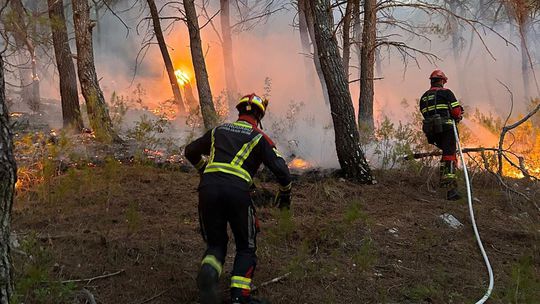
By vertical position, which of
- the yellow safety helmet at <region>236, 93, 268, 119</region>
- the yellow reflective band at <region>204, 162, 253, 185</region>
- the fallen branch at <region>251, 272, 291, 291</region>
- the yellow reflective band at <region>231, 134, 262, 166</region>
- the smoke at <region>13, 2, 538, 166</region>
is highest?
the smoke at <region>13, 2, 538, 166</region>

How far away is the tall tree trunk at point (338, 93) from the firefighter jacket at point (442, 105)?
4.20 feet

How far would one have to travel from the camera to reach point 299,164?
7.63 meters

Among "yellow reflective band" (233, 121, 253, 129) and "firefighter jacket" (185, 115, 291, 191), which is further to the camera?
"yellow reflective band" (233, 121, 253, 129)

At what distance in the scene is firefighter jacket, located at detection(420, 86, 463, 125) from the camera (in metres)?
6.61

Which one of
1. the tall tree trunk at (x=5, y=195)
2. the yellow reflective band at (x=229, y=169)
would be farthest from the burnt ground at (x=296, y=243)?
the yellow reflective band at (x=229, y=169)

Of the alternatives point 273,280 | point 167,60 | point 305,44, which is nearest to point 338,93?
A: point 273,280

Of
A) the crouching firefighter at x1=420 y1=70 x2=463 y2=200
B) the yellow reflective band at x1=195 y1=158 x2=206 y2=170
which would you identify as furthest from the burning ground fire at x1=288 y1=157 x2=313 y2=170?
the yellow reflective band at x1=195 y1=158 x2=206 y2=170

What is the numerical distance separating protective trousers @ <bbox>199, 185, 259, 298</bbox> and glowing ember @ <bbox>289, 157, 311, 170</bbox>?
4051 mm

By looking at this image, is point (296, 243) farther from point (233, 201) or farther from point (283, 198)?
point (233, 201)

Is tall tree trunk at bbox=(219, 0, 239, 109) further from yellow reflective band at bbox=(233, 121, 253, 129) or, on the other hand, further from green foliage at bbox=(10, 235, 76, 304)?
green foliage at bbox=(10, 235, 76, 304)

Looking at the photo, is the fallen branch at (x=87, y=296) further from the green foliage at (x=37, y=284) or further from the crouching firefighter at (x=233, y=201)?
the crouching firefighter at (x=233, y=201)

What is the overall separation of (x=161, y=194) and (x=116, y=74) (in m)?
22.1

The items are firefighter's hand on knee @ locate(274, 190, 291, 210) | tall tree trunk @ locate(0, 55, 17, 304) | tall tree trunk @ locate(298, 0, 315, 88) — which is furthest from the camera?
tall tree trunk @ locate(298, 0, 315, 88)

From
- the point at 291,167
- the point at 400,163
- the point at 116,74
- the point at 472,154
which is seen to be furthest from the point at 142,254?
the point at 116,74
